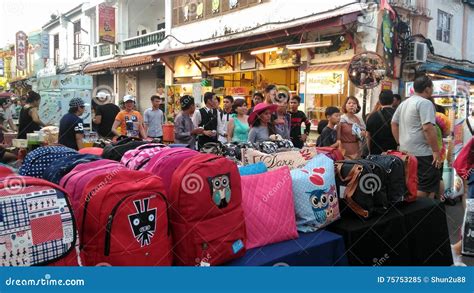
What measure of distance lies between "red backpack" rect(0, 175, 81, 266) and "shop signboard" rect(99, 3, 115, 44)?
43.7 feet

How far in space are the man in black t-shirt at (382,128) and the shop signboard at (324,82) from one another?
3470 mm

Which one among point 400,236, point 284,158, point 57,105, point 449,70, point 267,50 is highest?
point 267,50

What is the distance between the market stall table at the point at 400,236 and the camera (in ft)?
7.30

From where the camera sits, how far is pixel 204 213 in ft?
5.37

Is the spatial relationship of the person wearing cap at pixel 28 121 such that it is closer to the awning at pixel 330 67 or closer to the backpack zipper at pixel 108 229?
the backpack zipper at pixel 108 229

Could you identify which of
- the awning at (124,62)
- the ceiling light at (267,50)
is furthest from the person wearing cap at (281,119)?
the awning at (124,62)

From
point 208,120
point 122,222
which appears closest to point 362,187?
point 122,222

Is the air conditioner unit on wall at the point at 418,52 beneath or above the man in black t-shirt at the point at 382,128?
above

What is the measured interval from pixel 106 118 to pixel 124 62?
7.98 m

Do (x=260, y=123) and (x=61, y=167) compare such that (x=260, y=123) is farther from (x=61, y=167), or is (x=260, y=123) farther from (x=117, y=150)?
(x=61, y=167)
